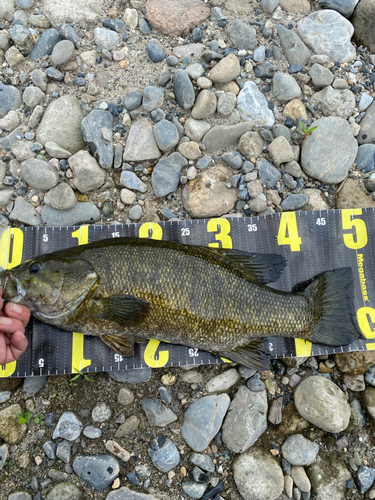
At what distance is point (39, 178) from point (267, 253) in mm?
3160

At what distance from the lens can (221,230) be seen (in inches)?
175

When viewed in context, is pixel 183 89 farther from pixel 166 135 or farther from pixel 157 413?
pixel 157 413

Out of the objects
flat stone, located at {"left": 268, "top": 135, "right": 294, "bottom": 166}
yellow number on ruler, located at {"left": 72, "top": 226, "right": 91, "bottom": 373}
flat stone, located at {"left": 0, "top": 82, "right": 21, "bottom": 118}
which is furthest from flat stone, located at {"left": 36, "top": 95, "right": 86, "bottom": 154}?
flat stone, located at {"left": 268, "top": 135, "right": 294, "bottom": 166}

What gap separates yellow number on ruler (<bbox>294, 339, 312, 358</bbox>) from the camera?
13.9 ft

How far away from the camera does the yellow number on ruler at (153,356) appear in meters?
4.15

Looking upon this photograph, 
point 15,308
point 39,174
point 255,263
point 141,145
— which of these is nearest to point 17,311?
point 15,308

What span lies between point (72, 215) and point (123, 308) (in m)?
1.61

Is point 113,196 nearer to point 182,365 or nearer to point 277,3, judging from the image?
point 182,365

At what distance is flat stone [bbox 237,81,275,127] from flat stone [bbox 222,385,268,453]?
3626 millimetres

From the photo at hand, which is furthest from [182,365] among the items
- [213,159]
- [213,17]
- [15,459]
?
[213,17]

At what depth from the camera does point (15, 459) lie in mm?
3797

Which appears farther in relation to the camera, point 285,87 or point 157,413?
point 285,87

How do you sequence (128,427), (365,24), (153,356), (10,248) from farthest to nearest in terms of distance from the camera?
(365,24) → (10,248) → (153,356) → (128,427)

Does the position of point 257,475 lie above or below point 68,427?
above
